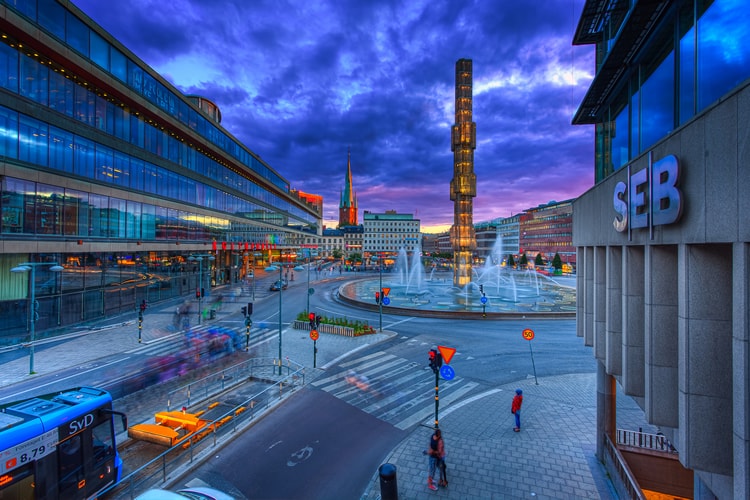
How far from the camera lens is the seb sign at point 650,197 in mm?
4738

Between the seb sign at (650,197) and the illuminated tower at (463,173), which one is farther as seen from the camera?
the illuminated tower at (463,173)

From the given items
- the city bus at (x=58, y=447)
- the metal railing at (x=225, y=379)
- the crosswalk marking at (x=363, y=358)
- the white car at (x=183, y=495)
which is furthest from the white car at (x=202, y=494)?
the crosswalk marking at (x=363, y=358)

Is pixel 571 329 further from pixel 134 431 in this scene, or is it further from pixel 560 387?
pixel 134 431

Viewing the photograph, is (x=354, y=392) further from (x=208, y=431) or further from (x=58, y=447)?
(x=58, y=447)

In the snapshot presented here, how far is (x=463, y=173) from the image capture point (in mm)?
49500

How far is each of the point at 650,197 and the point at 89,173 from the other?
1405 inches

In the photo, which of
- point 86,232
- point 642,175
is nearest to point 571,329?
point 642,175

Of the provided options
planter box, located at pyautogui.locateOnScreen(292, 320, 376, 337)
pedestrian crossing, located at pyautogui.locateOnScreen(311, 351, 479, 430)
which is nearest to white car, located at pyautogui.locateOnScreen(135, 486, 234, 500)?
pedestrian crossing, located at pyautogui.locateOnScreen(311, 351, 479, 430)

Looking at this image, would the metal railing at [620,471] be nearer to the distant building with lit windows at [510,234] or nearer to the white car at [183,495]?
the white car at [183,495]

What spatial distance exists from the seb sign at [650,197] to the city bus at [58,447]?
1199 cm

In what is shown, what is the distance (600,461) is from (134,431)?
45.3ft

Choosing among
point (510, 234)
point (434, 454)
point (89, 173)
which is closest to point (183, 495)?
point (434, 454)

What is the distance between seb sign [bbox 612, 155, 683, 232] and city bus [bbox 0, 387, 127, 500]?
1199 cm

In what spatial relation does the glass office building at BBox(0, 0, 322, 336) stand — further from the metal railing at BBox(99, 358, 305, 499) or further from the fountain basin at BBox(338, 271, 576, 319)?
the fountain basin at BBox(338, 271, 576, 319)
